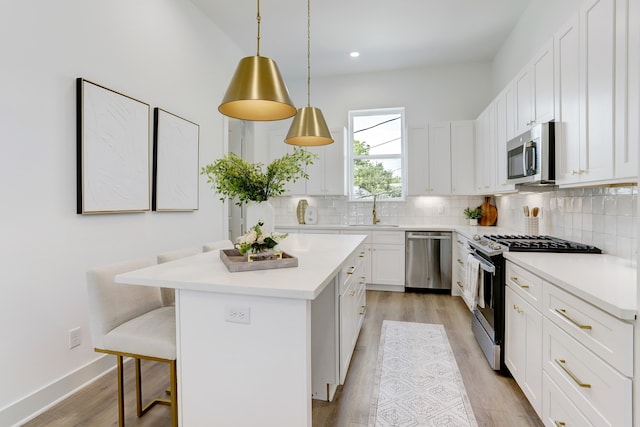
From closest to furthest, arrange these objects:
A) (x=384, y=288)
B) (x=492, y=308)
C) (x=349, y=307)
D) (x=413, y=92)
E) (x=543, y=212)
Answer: (x=349, y=307) → (x=492, y=308) → (x=543, y=212) → (x=384, y=288) → (x=413, y=92)

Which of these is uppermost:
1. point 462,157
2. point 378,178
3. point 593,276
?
point 462,157

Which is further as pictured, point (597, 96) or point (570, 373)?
point (597, 96)

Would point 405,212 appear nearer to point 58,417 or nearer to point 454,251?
point 454,251

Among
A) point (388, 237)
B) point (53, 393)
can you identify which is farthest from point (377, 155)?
point (53, 393)

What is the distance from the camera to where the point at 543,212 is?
3125 mm

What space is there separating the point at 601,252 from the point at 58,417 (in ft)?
11.7

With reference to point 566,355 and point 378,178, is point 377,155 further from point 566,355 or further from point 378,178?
point 566,355

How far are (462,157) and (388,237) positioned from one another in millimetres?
1522

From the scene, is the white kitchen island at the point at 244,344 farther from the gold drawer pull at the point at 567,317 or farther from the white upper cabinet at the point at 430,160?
the white upper cabinet at the point at 430,160

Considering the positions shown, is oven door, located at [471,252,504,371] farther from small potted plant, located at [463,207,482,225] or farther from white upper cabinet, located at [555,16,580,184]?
small potted plant, located at [463,207,482,225]

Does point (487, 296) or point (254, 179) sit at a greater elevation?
point (254, 179)

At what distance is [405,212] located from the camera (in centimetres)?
515

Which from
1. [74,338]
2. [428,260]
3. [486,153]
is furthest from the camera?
[428,260]

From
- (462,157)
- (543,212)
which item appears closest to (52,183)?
(543,212)
